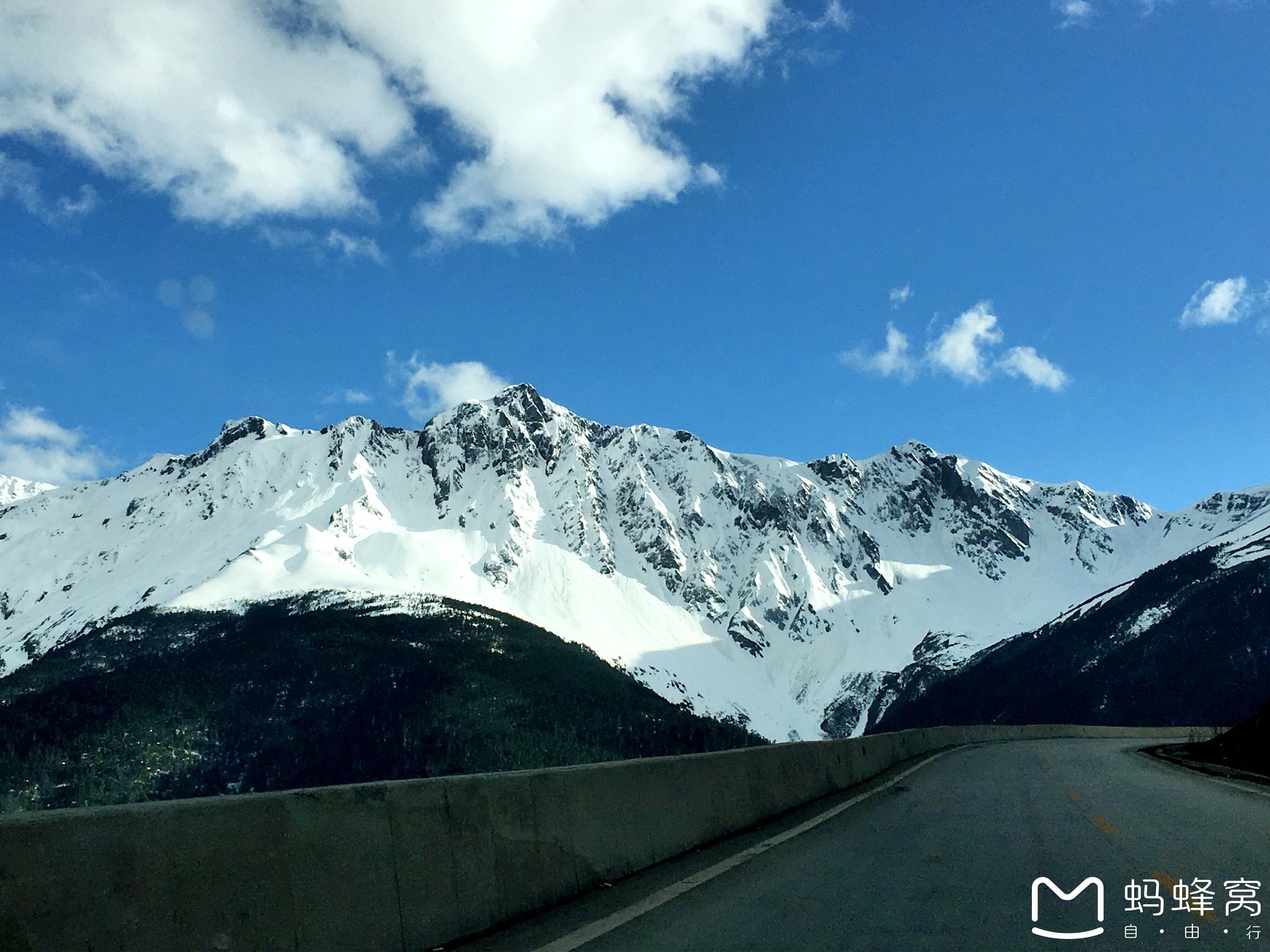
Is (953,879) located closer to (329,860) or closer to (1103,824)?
(1103,824)

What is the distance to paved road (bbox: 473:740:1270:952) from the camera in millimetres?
6930

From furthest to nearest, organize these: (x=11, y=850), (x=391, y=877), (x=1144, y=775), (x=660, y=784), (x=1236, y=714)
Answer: (x=1236, y=714)
(x=1144, y=775)
(x=660, y=784)
(x=391, y=877)
(x=11, y=850)

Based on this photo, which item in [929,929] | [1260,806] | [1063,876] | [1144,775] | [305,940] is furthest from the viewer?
[1144,775]

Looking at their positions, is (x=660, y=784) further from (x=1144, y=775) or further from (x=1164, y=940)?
(x=1144, y=775)

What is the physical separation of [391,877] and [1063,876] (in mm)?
6179

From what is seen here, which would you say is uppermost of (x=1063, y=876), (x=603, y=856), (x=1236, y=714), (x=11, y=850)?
(x=11, y=850)

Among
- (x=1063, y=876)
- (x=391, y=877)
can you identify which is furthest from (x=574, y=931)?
(x=1063, y=876)

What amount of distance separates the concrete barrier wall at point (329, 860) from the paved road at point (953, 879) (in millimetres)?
397

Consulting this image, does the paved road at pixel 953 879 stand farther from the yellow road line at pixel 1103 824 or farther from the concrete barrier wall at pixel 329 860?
the concrete barrier wall at pixel 329 860

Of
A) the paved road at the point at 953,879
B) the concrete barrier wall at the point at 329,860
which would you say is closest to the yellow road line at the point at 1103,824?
the paved road at the point at 953,879

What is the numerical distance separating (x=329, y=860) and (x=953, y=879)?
590cm

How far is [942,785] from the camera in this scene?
827 inches

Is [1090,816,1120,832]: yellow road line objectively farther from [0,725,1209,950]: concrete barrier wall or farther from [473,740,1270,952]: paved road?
[0,725,1209,950]: concrete barrier wall

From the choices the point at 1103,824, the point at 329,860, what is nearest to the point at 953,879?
the point at 1103,824
